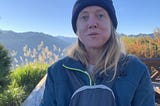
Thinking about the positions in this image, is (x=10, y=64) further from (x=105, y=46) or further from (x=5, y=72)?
(x=105, y=46)

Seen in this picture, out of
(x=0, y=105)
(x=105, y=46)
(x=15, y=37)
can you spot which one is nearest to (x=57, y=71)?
(x=105, y=46)

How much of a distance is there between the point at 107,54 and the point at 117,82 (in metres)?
0.22

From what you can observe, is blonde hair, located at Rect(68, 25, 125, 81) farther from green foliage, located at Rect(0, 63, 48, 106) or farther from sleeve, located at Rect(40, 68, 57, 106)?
green foliage, located at Rect(0, 63, 48, 106)

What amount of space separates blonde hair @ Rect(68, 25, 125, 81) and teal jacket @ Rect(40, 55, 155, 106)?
4 cm

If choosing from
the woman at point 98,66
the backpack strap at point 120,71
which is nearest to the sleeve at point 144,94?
the woman at point 98,66

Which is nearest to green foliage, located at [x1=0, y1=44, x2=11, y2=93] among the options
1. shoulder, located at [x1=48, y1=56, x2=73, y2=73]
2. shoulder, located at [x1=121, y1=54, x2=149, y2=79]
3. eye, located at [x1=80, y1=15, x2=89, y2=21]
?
shoulder, located at [x1=48, y1=56, x2=73, y2=73]

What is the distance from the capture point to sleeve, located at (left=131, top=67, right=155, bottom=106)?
97.7 inches

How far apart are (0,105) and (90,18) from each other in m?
5.30

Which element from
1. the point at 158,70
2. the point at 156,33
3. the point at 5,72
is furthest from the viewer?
the point at 156,33

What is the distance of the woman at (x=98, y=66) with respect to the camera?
2.48 m

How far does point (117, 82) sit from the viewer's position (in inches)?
97.3

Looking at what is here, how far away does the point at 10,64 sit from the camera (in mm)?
7215

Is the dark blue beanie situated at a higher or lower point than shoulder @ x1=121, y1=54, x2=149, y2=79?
higher

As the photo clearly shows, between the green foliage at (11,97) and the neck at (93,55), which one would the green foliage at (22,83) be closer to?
the green foliage at (11,97)
